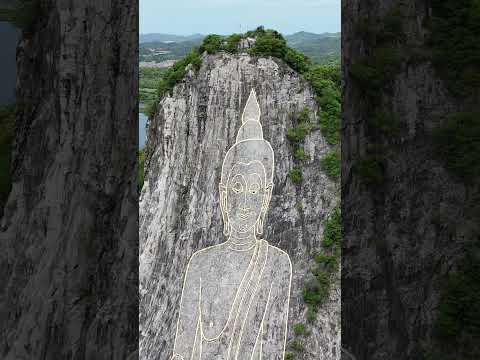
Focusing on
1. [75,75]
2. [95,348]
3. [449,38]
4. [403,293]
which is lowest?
[95,348]

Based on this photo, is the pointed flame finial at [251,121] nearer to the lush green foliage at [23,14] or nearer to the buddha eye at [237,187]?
the buddha eye at [237,187]

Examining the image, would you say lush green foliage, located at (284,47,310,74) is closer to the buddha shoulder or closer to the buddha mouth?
the buddha mouth

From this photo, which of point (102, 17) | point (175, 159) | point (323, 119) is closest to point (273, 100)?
point (323, 119)

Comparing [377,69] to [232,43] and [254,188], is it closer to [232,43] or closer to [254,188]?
[254,188]

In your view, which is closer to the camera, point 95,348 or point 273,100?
point 95,348

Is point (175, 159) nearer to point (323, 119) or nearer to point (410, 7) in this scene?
point (323, 119)

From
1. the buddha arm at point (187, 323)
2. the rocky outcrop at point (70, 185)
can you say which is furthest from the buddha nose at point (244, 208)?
the rocky outcrop at point (70, 185)

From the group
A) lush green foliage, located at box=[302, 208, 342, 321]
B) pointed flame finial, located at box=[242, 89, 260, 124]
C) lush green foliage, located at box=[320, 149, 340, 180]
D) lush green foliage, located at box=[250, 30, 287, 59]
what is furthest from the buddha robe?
lush green foliage, located at box=[250, 30, 287, 59]
